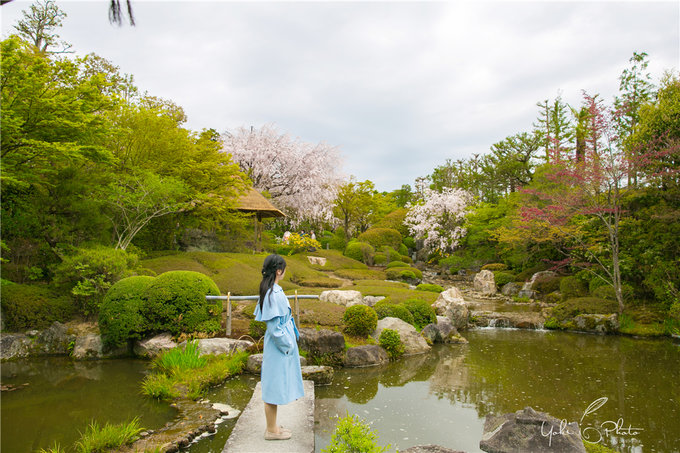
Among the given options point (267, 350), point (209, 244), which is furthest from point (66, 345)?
point (209, 244)

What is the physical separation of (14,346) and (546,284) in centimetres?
1860

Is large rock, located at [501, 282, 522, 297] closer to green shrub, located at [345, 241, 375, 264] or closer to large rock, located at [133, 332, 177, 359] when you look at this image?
green shrub, located at [345, 241, 375, 264]

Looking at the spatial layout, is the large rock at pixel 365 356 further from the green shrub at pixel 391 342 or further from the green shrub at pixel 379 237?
the green shrub at pixel 379 237

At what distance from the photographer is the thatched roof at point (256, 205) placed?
18.4 m

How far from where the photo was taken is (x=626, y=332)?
11125 mm

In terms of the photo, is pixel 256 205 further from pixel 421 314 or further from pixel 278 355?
pixel 278 355

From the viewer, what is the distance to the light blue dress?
3.79 m

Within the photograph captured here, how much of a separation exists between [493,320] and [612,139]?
21.9 feet

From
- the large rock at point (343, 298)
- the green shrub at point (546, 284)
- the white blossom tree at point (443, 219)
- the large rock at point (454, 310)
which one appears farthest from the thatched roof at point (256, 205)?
the white blossom tree at point (443, 219)

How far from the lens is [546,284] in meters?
17.5

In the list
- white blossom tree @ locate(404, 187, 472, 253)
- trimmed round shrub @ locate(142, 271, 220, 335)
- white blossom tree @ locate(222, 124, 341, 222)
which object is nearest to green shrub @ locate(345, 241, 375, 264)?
white blossom tree @ locate(222, 124, 341, 222)

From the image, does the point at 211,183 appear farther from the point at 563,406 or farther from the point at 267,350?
the point at 563,406

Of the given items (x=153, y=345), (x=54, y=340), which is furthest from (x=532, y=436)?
(x=54, y=340)

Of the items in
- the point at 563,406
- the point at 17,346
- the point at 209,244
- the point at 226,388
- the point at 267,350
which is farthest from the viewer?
the point at 209,244
